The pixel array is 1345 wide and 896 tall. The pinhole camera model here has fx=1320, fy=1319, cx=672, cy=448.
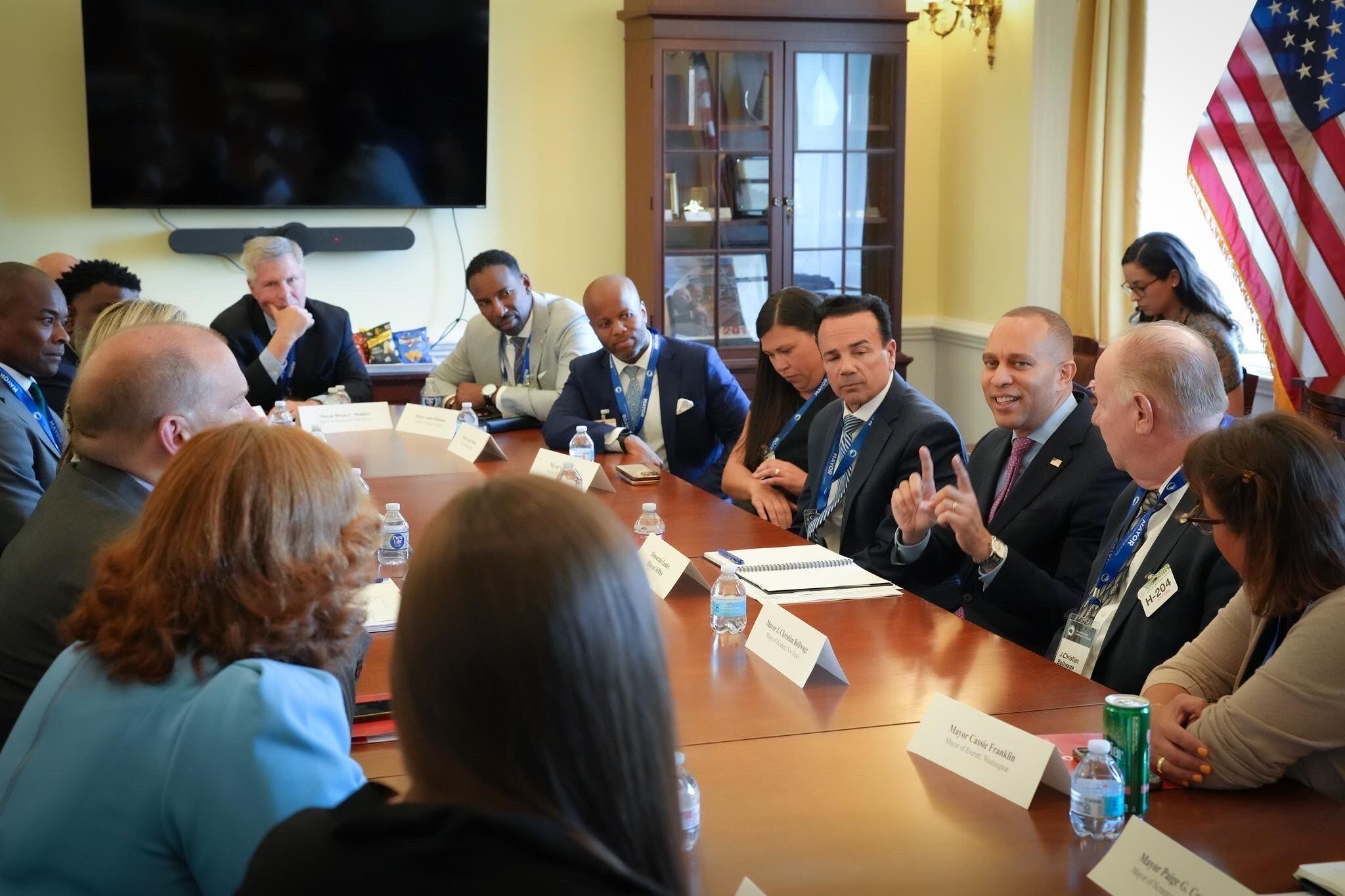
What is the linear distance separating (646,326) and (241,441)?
133 inches

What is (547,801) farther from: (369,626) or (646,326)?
(646,326)

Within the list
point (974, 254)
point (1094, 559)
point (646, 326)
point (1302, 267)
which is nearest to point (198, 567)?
point (1094, 559)

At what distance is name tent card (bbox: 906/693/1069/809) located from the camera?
5.58 feet

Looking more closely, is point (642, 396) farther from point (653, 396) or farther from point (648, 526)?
point (648, 526)

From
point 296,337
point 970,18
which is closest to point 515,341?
point 296,337

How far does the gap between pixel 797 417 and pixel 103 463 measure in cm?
243

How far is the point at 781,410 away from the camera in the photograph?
4.28 meters

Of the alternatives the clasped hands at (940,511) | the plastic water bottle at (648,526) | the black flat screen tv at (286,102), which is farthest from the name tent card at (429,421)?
the clasped hands at (940,511)

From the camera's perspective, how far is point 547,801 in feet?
2.94

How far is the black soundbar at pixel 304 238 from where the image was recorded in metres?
6.29

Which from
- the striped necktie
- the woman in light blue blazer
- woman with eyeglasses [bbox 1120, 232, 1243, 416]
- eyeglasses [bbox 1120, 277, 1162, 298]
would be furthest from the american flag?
the woman in light blue blazer

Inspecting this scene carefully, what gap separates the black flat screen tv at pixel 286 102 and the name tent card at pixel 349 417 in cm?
177

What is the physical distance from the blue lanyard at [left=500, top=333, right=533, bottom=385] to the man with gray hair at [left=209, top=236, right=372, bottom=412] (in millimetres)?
585

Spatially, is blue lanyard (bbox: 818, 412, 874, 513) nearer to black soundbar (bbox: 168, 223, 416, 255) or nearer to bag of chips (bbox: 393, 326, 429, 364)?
bag of chips (bbox: 393, 326, 429, 364)
